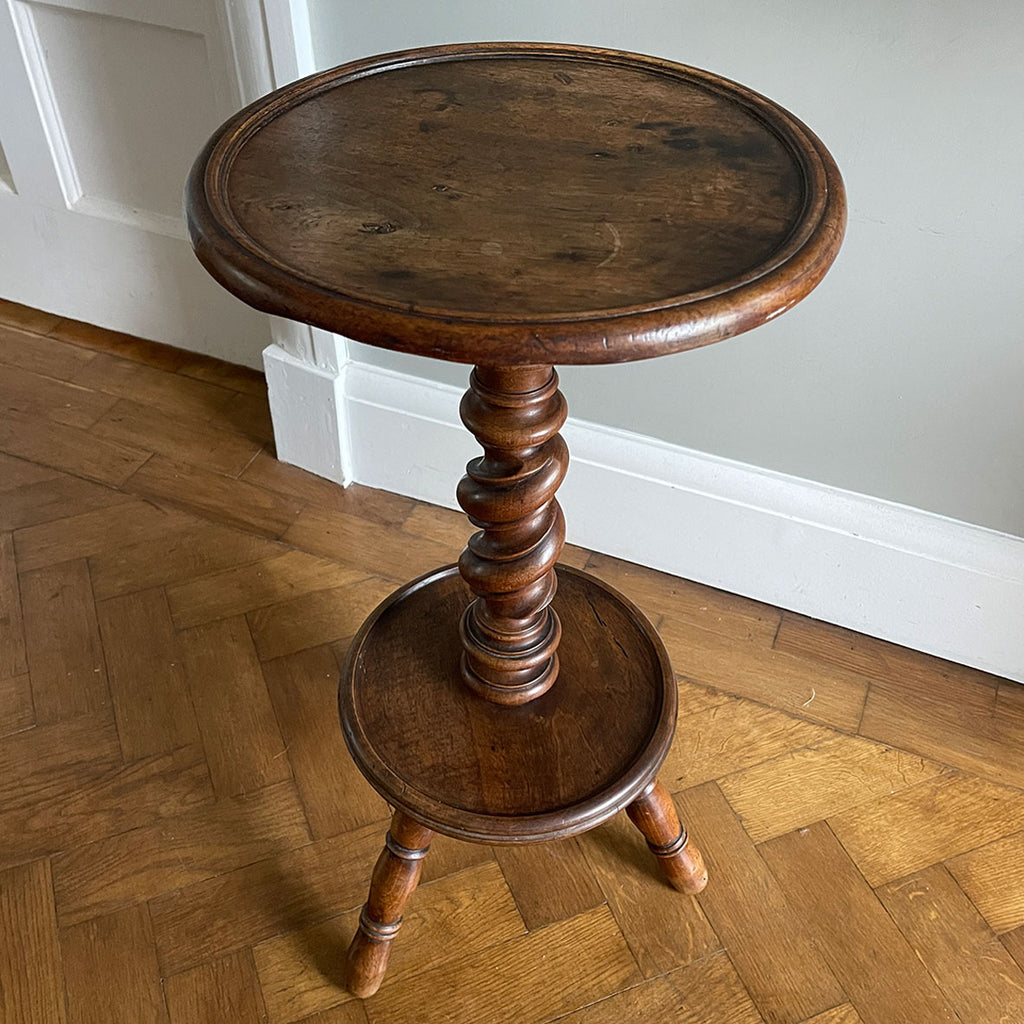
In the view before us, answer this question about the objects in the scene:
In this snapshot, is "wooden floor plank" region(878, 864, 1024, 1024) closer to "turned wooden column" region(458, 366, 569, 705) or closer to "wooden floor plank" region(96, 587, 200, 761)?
"turned wooden column" region(458, 366, 569, 705)

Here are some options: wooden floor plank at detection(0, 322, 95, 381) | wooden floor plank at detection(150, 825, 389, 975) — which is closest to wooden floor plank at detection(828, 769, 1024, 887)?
wooden floor plank at detection(150, 825, 389, 975)

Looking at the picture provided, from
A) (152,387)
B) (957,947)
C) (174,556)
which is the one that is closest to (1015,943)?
(957,947)

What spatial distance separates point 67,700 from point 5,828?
175mm

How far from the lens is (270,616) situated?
1.39 metres

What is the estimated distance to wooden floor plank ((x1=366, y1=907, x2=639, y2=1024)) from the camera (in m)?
1.03

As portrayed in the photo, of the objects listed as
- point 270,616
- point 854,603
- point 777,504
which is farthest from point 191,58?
point 854,603

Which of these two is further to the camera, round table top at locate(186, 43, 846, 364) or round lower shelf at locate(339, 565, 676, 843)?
round lower shelf at locate(339, 565, 676, 843)

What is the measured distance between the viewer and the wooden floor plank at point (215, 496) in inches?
60.3

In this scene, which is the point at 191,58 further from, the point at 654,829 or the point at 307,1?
the point at 654,829

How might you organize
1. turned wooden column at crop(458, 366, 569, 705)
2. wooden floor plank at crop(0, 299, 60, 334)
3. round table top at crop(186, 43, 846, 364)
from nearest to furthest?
1. round table top at crop(186, 43, 846, 364)
2. turned wooden column at crop(458, 366, 569, 705)
3. wooden floor plank at crop(0, 299, 60, 334)

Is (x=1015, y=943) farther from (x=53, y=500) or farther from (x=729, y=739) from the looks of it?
(x=53, y=500)

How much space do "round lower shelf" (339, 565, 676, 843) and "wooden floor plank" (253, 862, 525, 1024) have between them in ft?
0.70

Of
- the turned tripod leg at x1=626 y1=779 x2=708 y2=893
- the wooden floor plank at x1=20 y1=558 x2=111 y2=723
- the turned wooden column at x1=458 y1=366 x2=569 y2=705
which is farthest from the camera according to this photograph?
the wooden floor plank at x1=20 y1=558 x2=111 y2=723

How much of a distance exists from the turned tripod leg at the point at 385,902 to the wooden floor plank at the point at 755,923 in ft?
1.06
